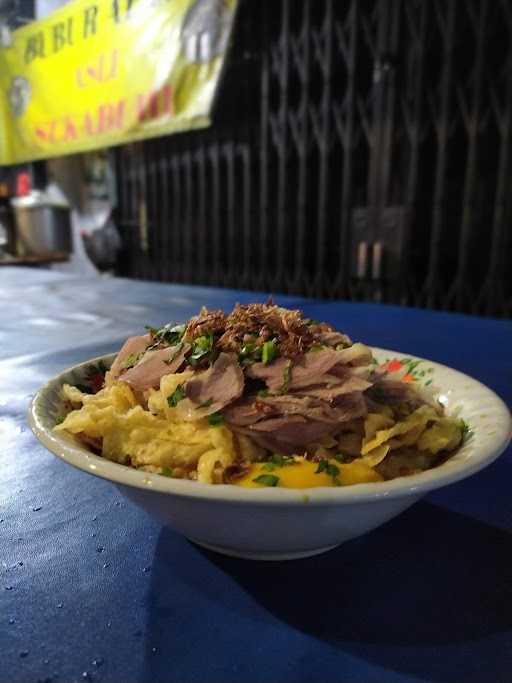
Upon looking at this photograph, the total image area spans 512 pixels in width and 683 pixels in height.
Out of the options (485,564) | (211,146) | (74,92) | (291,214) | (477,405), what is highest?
(74,92)

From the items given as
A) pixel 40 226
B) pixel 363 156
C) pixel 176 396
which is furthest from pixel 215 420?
pixel 40 226

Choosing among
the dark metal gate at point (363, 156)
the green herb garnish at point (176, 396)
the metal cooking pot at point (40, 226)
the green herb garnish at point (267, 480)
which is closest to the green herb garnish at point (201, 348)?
the green herb garnish at point (176, 396)

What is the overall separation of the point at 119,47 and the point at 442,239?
227 centimetres

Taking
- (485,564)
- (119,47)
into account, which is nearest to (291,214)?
(119,47)

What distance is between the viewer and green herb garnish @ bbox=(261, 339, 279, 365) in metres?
0.52

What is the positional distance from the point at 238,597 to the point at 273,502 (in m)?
0.13

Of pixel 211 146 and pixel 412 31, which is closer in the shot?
pixel 412 31

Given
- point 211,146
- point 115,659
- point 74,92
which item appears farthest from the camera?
point 211,146

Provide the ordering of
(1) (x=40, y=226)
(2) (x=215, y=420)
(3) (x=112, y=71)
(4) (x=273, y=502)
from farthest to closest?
(1) (x=40, y=226) → (3) (x=112, y=71) → (2) (x=215, y=420) → (4) (x=273, y=502)

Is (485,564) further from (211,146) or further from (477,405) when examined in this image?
(211,146)

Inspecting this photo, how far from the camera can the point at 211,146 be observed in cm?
411

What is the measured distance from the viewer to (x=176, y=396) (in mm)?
490

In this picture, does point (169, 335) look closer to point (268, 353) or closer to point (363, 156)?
point (268, 353)

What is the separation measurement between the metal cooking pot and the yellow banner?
28.8 inches
